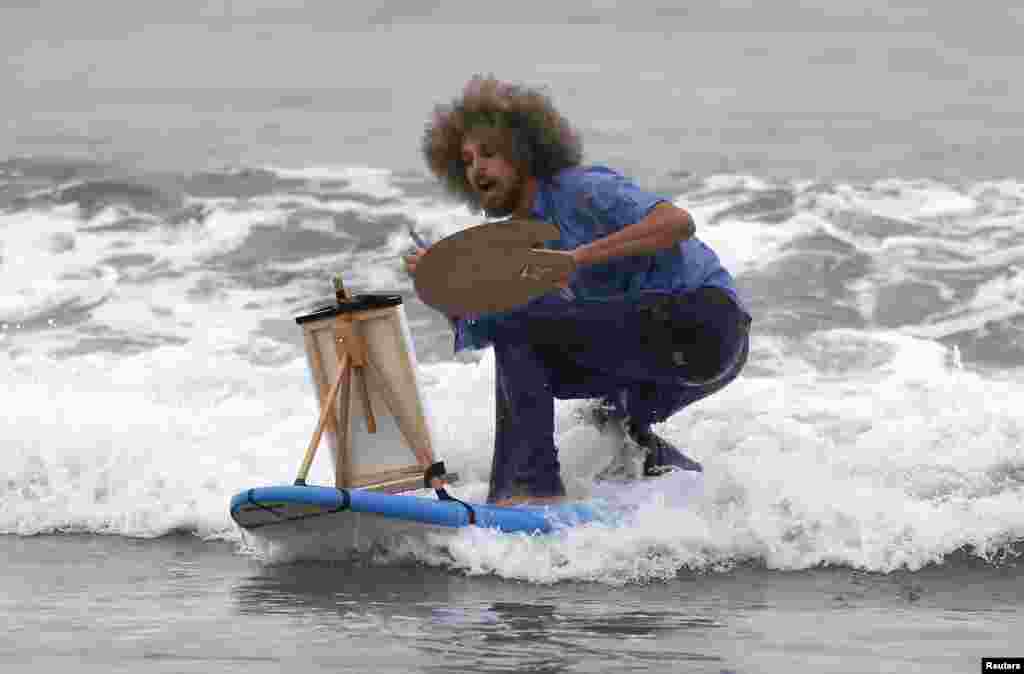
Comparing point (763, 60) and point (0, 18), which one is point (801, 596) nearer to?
point (763, 60)

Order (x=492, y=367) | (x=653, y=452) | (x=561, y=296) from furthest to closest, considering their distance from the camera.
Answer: (x=492, y=367), (x=653, y=452), (x=561, y=296)

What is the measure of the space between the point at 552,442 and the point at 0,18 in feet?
75.4

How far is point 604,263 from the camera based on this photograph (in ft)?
17.7

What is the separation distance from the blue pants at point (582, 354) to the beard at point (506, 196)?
0.30 meters

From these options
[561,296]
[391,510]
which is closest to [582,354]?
[561,296]

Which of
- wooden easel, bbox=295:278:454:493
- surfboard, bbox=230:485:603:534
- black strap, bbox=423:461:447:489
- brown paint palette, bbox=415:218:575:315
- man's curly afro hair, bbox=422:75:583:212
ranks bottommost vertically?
surfboard, bbox=230:485:603:534

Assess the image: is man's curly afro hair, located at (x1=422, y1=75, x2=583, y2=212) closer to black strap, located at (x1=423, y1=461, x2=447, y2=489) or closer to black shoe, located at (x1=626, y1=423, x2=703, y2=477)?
black strap, located at (x1=423, y1=461, x2=447, y2=489)

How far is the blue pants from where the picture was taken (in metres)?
5.45

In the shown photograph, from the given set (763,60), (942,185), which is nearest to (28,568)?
(942,185)

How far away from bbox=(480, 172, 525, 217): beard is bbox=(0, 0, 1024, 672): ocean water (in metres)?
0.46

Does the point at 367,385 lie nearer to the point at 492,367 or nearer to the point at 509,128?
the point at 509,128

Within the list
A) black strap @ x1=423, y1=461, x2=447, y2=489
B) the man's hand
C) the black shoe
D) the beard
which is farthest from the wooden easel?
the black shoe

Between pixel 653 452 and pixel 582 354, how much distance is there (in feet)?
1.81

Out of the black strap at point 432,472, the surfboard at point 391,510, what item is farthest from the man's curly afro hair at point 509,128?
the surfboard at point 391,510
